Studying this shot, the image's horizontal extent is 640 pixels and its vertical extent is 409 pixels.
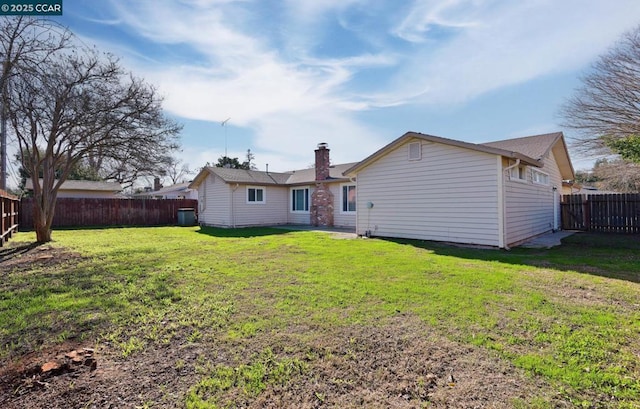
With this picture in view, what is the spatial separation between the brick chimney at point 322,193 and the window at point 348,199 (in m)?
0.76

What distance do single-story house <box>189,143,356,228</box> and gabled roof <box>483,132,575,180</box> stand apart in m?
6.52

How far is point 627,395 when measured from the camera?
91.0 inches

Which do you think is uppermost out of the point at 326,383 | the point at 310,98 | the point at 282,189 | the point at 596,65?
the point at 596,65

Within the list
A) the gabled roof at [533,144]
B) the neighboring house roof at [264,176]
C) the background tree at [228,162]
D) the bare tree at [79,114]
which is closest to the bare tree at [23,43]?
the bare tree at [79,114]

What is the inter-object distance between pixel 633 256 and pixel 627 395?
24.9 feet

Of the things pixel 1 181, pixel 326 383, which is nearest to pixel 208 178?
pixel 1 181

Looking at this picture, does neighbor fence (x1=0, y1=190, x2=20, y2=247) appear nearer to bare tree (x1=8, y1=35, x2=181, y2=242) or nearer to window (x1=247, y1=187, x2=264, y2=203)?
bare tree (x1=8, y1=35, x2=181, y2=242)

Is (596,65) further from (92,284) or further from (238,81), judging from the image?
(92,284)

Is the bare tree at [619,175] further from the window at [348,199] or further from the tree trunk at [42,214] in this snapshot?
the tree trunk at [42,214]

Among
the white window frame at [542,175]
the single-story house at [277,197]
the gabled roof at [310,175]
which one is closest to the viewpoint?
the white window frame at [542,175]

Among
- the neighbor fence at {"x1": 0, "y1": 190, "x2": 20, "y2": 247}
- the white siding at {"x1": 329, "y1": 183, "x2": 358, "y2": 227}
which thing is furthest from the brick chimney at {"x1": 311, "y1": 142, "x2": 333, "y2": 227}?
the neighbor fence at {"x1": 0, "y1": 190, "x2": 20, "y2": 247}

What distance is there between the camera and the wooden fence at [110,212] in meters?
17.7

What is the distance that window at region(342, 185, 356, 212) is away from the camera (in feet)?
51.1

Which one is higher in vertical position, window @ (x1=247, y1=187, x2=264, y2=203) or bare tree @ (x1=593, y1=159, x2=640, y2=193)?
bare tree @ (x1=593, y1=159, x2=640, y2=193)
